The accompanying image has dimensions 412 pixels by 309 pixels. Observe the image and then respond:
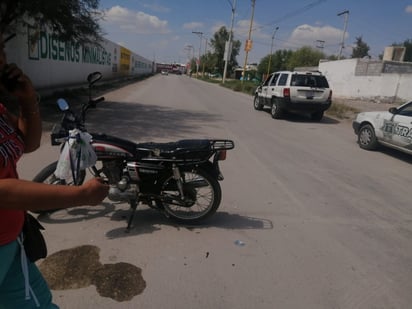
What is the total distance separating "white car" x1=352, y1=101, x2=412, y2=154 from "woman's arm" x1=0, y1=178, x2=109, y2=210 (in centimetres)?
756

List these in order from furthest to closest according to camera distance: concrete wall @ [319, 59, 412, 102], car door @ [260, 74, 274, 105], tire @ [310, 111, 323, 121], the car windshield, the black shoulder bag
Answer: concrete wall @ [319, 59, 412, 102] < car door @ [260, 74, 274, 105] < tire @ [310, 111, 323, 121] < the car windshield < the black shoulder bag

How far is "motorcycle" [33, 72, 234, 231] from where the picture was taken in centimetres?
365

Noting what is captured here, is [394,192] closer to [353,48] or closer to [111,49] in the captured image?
[111,49]

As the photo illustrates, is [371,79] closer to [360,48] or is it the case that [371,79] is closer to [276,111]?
[276,111]

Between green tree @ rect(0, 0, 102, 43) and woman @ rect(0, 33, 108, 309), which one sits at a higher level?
green tree @ rect(0, 0, 102, 43)

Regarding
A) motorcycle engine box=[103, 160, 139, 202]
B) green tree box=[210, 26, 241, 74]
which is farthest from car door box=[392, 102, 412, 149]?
green tree box=[210, 26, 241, 74]

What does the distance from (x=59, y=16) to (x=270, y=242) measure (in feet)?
33.5

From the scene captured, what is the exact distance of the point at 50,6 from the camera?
9.14 m

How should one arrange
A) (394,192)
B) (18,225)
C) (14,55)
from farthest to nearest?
(14,55) → (394,192) → (18,225)

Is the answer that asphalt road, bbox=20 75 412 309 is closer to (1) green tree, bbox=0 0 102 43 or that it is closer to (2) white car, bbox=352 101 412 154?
(2) white car, bbox=352 101 412 154

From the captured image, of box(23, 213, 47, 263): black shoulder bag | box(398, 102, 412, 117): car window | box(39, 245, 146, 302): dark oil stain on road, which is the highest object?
box(398, 102, 412, 117): car window

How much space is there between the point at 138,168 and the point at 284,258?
1.80 metres

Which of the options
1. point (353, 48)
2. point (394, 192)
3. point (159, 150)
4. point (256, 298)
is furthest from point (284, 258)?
point (353, 48)

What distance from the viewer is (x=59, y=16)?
1061cm
